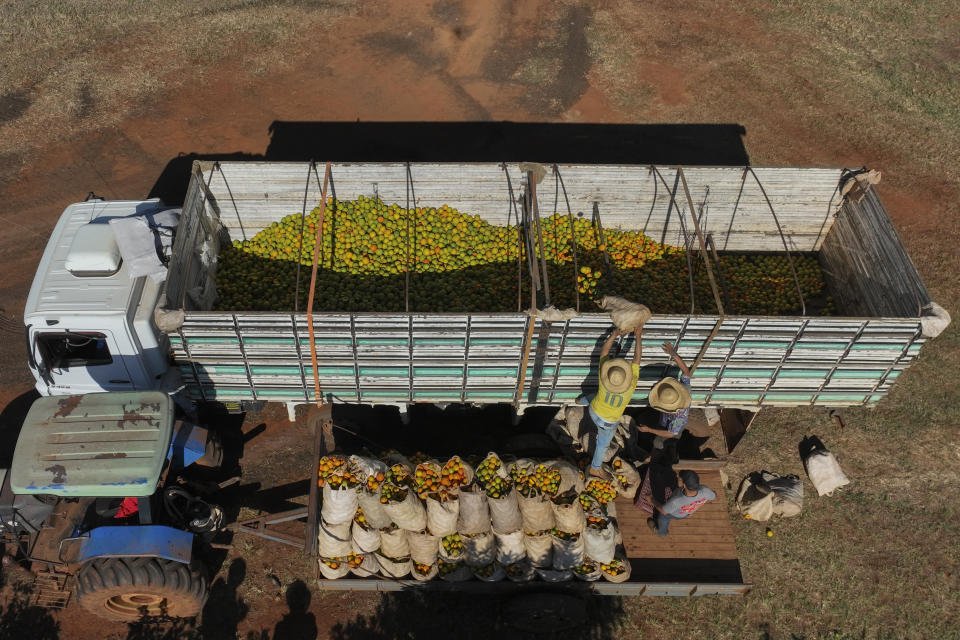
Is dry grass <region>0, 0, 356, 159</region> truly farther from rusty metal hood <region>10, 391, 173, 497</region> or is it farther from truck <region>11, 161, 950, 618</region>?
rusty metal hood <region>10, 391, 173, 497</region>

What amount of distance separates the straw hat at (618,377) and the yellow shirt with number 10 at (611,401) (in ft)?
0.21

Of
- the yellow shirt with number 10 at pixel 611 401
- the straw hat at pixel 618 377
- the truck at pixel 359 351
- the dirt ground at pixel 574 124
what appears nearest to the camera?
the straw hat at pixel 618 377

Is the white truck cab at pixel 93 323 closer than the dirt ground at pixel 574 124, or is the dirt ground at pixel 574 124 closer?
the white truck cab at pixel 93 323

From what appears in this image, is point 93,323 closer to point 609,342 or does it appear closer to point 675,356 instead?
point 609,342

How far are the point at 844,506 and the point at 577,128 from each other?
11263 mm

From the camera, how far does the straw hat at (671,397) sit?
356 inches

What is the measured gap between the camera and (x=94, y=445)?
8445 mm

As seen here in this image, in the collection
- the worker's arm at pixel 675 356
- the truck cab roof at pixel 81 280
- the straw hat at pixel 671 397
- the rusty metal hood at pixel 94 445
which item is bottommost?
the rusty metal hood at pixel 94 445

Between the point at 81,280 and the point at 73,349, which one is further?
the point at 81,280

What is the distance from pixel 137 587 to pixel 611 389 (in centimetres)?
691

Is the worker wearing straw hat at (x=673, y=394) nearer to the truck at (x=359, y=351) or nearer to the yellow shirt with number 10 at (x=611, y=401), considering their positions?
the truck at (x=359, y=351)

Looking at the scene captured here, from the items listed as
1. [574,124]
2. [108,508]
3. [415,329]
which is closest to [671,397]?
[415,329]

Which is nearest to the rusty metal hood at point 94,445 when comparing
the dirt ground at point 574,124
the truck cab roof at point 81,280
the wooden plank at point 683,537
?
the truck cab roof at point 81,280

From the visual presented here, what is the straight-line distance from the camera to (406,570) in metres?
9.14
